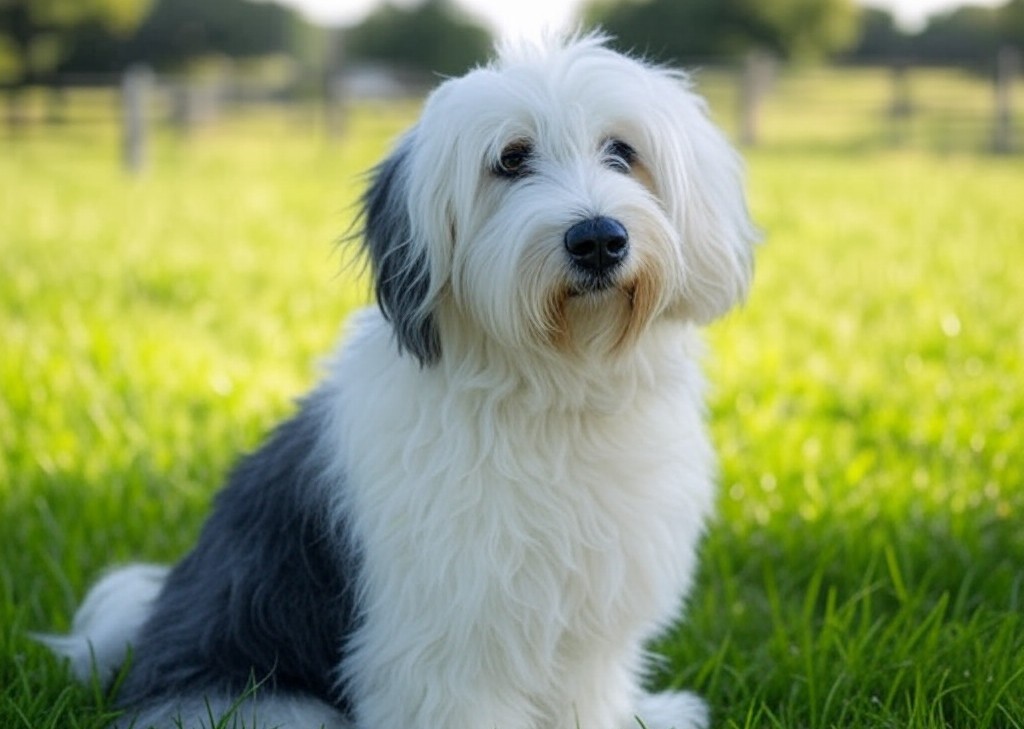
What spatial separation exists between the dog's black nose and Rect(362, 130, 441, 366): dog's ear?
32cm

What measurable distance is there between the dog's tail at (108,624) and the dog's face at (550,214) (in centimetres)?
126

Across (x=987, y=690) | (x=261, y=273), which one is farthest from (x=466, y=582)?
(x=261, y=273)

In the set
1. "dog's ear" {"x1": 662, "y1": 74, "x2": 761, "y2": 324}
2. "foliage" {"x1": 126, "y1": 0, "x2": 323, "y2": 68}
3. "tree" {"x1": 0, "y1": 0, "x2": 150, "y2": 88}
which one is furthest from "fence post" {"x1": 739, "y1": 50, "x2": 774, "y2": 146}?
"foliage" {"x1": 126, "y1": 0, "x2": 323, "y2": 68}

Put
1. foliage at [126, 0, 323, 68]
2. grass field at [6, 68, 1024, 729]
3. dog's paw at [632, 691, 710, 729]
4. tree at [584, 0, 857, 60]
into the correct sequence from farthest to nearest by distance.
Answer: tree at [584, 0, 857, 60] < foliage at [126, 0, 323, 68] < grass field at [6, 68, 1024, 729] < dog's paw at [632, 691, 710, 729]

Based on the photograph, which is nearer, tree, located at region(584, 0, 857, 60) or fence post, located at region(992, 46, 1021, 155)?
fence post, located at region(992, 46, 1021, 155)

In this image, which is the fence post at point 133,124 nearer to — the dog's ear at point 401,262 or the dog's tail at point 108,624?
the dog's tail at point 108,624

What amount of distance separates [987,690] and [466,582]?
1.27m

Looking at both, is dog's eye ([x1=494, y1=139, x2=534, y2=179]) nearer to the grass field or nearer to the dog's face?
the dog's face

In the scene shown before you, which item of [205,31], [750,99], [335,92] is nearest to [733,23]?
[205,31]

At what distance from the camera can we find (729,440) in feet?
16.7

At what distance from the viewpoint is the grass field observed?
315cm

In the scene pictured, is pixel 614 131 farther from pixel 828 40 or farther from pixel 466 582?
pixel 828 40

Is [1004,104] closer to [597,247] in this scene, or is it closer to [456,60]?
[597,247]

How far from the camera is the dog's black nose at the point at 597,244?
93.8 inches
